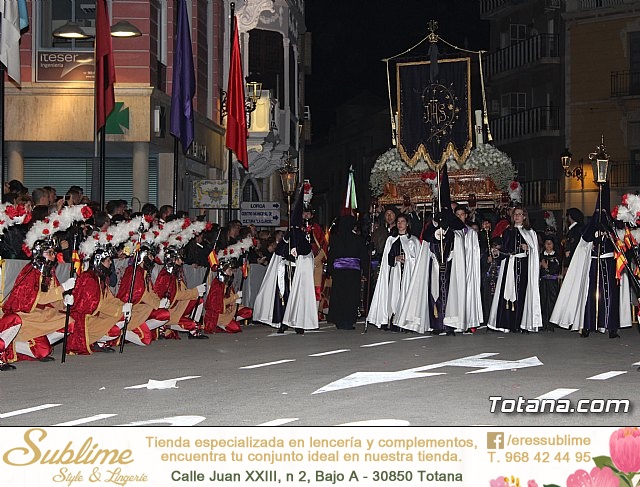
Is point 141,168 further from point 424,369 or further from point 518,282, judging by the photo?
point 424,369

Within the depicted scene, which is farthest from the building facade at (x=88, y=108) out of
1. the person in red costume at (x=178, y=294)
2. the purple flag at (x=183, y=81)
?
the person in red costume at (x=178, y=294)

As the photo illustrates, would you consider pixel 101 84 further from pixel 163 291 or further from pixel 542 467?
pixel 542 467

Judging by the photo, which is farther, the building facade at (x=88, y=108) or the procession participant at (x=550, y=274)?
the building facade at (x=88, y=108)

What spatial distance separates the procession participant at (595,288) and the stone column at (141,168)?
1095 centimetres

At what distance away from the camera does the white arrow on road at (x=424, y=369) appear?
12.1m

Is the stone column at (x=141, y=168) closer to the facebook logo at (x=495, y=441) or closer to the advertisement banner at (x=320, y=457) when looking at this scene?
the advertisement banner at (x=320, y=457)

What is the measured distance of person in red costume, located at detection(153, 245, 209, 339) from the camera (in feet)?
58.1

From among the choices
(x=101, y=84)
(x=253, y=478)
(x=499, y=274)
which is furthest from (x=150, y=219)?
(x=253, y=478)

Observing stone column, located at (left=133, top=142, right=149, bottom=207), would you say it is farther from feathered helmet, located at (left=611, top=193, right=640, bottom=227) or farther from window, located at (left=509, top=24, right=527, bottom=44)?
window, located at (left=509, top=24, right=527, bottom=44)

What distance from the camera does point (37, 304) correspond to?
14.5 metres

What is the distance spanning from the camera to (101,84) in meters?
20.7

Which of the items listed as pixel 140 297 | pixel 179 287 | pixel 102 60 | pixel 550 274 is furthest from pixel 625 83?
pixel 140 297

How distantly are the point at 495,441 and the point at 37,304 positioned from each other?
9.63m

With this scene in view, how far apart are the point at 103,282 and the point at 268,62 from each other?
24.3 meters
